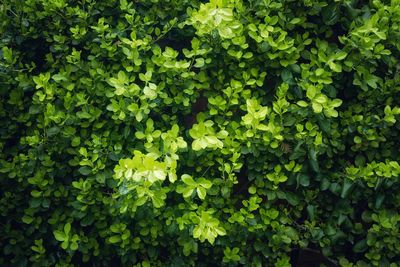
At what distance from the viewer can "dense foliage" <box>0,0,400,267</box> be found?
2789 mm

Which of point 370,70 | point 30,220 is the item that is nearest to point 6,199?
point 30,220

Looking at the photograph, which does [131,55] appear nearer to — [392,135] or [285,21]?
[285,21]

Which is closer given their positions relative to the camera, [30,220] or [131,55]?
[131,55]

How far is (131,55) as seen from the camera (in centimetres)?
288

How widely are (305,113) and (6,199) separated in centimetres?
215

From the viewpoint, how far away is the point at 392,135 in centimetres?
299

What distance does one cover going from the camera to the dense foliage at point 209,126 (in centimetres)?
279

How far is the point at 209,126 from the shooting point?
2.75m

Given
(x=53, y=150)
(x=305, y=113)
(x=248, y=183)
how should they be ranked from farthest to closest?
(x=248, y=183)
(x=53, y=150)
(x=305, y=113)

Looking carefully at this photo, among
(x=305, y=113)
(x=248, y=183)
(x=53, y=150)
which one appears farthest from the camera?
(x=248, y=183)

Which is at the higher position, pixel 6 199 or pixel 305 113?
pixel 305 113

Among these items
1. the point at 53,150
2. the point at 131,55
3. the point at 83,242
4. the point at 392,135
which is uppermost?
the point at 131,55

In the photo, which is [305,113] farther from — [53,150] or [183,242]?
[53,150]

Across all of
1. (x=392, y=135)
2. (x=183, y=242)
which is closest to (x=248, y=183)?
(x=183, y=242)
